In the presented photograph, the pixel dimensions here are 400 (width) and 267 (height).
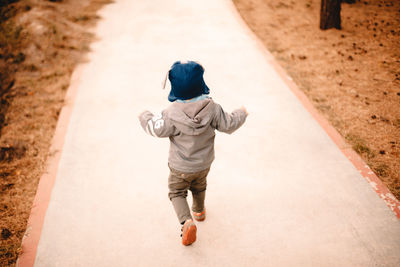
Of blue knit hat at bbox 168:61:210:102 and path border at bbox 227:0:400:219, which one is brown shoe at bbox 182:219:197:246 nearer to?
blue knit hat at bbox 168:61:210:102

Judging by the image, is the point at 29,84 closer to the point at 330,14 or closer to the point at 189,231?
the point at 189,231

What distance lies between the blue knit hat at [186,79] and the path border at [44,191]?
191cm

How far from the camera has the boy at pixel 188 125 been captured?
1.78 metres

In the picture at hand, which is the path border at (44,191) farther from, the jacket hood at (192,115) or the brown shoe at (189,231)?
the jacket hood at (192,115)

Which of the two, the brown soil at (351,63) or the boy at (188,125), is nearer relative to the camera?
the boy at (188,125)

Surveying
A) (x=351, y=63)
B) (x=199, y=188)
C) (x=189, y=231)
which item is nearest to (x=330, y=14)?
(x=351, y=63)

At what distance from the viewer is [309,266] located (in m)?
2.27

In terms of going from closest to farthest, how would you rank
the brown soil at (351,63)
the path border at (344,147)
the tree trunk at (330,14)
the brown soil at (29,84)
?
the path border at (344,147), the brown soil at (29,84), the brown soil at (351,63), the tree trunk at (330,14)

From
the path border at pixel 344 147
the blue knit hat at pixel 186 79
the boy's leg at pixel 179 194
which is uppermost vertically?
the blue knit hat at pixel 186 79

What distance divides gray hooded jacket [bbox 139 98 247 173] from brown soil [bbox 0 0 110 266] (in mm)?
1699

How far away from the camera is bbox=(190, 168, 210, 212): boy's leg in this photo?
86.8 inches

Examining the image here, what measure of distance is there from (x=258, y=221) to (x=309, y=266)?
537mm

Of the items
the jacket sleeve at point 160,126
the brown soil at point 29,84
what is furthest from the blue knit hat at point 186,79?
the brown soil at point 29,84

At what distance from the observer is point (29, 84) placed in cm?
455
